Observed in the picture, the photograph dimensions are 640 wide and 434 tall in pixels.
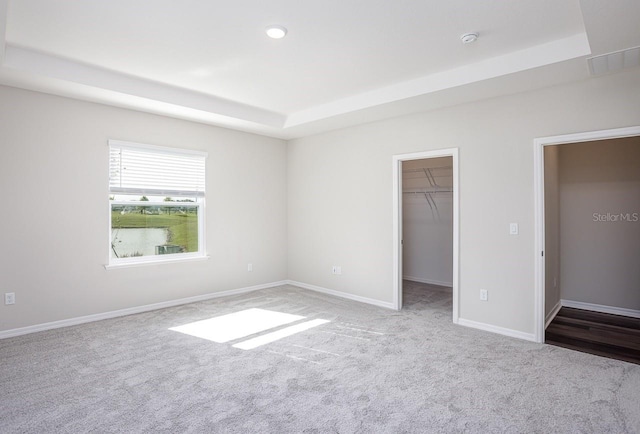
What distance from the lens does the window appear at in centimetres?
455

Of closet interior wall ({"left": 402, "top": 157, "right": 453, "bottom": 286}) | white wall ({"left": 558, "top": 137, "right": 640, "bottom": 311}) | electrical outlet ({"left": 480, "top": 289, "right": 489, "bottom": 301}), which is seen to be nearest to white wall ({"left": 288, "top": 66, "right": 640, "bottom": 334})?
electrical outlet ({"left": 480, "top": 289, "right": 489, "bottom": 301})

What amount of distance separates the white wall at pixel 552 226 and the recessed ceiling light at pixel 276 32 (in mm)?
3035

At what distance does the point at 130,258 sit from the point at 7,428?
2630 mm

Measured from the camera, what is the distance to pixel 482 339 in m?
3.71

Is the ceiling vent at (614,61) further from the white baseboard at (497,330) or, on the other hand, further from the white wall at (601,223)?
the white baseboard at (497,330)

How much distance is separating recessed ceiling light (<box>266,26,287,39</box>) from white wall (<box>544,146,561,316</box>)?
304cm

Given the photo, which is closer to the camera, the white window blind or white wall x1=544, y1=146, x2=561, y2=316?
white wall x1=544, y1=146, x2=561, y2=316

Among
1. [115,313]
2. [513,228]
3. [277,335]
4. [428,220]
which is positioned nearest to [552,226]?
[513,228]

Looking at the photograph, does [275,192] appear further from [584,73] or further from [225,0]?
[584,73]

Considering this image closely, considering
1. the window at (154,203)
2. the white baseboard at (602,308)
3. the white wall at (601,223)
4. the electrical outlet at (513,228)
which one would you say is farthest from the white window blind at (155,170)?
the white baseboard at (602,308)

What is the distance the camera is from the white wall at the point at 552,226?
13.6 ft

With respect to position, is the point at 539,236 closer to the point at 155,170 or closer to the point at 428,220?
the point at 428,220

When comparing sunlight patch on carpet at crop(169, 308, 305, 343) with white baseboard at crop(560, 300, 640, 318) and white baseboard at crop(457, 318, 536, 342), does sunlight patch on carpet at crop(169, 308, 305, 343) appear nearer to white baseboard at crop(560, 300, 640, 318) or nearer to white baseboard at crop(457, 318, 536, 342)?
white baseboard at crop(457, 318, 536, 342)

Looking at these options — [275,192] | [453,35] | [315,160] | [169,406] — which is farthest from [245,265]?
[453,35]
